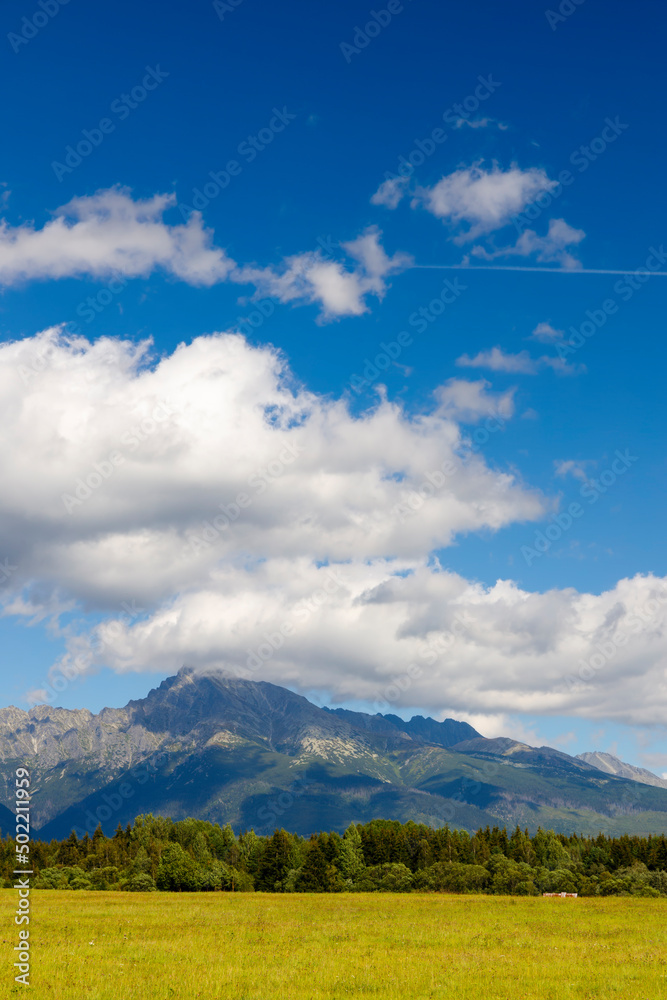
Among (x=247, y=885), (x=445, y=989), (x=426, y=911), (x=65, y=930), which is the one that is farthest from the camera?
(x=247, y=885)

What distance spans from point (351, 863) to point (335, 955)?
10368 centimetres

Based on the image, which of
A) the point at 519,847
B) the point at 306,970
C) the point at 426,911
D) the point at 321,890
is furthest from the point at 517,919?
the point at 519,847

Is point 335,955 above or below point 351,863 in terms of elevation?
above

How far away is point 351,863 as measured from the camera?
12331 centimetres

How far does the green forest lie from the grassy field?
174 feet

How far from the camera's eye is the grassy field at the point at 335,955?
2291cm

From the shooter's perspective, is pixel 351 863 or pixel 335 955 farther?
pixel 351 863

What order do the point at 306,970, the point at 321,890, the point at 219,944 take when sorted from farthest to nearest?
the point at 321,890
the point at 219,944
the point at 306,970

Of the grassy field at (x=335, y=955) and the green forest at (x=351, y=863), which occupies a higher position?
the grassy field at (x=335, y=955)

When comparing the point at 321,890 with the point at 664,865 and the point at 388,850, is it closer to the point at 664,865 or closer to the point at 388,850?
the point at 388,850

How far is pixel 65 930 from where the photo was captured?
38906mm

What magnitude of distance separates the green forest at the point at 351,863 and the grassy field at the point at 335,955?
53.0 metres

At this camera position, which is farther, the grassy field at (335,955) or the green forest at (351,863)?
the green forest at (351,863)

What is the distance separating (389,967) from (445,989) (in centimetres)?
476
